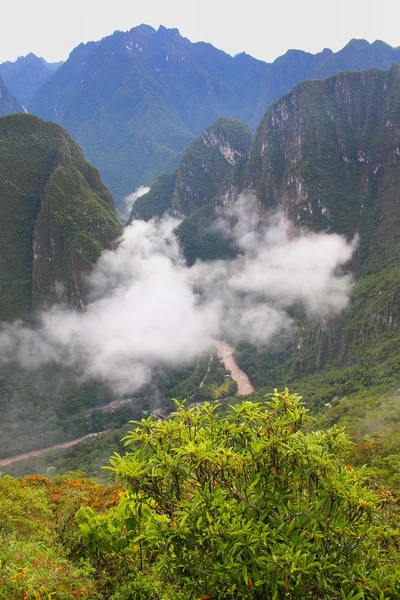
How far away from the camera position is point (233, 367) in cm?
9881

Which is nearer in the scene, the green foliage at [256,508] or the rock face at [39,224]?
the green foliage at [256,508]

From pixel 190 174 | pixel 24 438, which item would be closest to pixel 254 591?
pixel 24 438

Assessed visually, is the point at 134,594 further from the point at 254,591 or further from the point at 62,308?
the point at 62,308

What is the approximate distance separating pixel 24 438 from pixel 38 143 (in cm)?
7545

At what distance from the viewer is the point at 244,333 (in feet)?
359

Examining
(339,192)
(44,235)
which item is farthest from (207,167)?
(44,235)

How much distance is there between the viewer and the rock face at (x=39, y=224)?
9438 cm

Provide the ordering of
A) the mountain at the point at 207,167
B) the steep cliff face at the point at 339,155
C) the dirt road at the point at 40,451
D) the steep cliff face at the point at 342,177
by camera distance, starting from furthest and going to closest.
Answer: the mountain at the point at 207,167 → the steep cliff face at the point at 339,155 → the steep cliff face at the point at 342,177 → the dirt road at the point at 40,451

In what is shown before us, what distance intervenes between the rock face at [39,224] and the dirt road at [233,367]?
130 ft

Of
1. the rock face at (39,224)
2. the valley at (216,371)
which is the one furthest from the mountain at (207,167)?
the rock face at (39,224)

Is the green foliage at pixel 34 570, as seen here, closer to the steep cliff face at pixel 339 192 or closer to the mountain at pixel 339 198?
the mountain at pixel 339 198

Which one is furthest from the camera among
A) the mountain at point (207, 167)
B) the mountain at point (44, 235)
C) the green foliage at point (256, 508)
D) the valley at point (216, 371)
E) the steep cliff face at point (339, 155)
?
the mountain at point (207, 167)

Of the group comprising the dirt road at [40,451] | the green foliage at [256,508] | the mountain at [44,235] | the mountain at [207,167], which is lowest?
the green foliage at [256,508]

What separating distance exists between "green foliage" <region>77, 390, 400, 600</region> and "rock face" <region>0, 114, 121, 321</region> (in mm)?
94347
